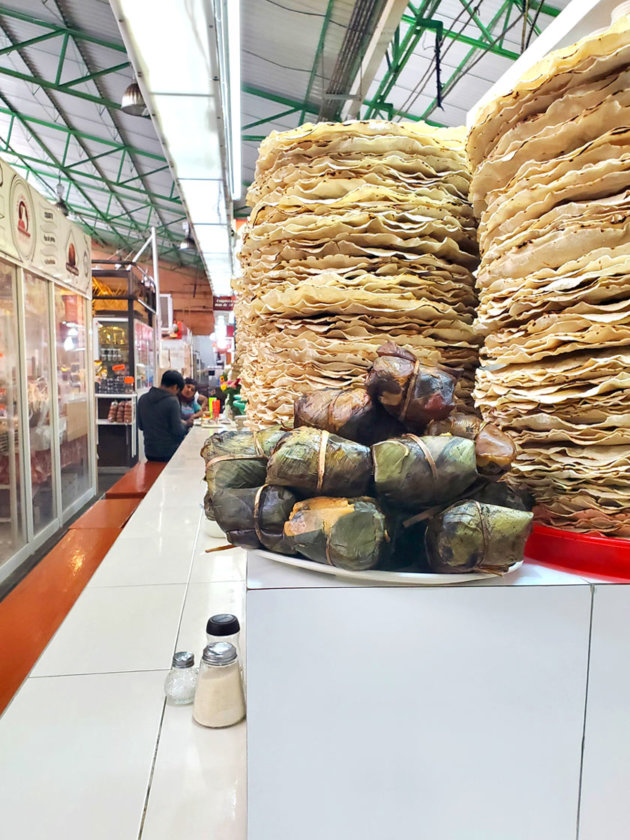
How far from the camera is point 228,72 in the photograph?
289cm

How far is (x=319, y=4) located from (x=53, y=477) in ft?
15.1

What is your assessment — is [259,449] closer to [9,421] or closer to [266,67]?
[9,421]

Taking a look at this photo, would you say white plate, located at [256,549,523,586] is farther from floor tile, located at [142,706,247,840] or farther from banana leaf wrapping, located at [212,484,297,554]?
floor tile, located at [142,706,247,840]

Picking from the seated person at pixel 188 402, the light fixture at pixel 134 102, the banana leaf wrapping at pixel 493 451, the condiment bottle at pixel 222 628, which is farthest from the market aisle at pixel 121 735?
the seated person at pixel 188 402

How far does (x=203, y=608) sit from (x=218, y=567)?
12.7 inches

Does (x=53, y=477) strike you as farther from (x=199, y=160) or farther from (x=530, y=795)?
(x=530, y=795)

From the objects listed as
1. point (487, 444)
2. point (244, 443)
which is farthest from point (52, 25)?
point (487, 444)

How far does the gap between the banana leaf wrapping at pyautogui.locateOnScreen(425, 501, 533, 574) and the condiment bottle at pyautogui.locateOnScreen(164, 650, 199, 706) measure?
31.3 inches

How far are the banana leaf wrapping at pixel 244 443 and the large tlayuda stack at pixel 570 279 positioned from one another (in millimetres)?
356

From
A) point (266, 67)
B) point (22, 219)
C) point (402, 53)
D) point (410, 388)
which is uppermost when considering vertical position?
point (266, 67)

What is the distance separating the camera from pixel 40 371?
4641mm

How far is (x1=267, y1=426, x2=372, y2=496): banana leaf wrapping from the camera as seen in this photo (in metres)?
0.67

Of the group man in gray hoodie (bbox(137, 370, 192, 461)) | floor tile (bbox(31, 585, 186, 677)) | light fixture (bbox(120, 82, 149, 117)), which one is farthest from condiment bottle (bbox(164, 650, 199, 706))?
light fixture (bbox(120, 82, 149, 117))

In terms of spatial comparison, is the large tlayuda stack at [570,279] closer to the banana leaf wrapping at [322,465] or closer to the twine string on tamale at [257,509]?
the banana leaf wrapping at [322,465]
